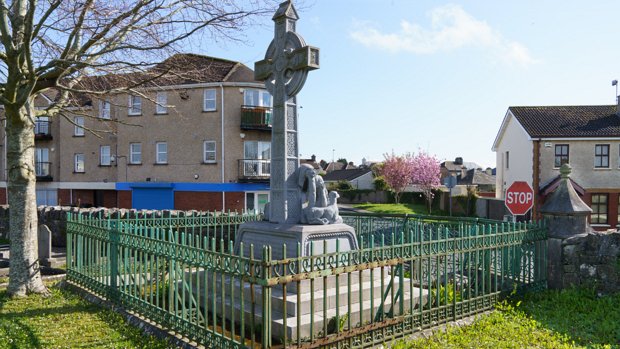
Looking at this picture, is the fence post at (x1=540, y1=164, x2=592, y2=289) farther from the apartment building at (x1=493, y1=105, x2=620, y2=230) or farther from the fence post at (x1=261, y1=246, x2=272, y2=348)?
the apartment building at (x1=493, y1=105, x2=620, y2=230)

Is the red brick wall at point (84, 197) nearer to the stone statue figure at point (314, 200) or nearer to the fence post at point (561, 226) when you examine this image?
the stone statue figure at point (314, 200)

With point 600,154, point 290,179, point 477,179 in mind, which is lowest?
point 477,179

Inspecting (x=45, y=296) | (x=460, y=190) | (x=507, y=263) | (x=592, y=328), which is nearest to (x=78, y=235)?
(x=45, y=296)

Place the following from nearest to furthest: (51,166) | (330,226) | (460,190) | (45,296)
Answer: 1. (330,226)
2. (45,296)
3. (51,166)
4. (460,190)

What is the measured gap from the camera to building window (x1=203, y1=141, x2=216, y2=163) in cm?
3152

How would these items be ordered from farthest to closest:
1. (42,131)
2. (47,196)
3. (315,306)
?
1. (42,131)
2. (47,196)
3. (315,306)

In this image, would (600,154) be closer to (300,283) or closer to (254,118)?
(254,118)

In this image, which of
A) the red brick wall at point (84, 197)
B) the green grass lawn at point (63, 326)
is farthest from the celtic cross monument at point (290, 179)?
the red brick wall at point (84, 197)

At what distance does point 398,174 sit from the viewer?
177 feet

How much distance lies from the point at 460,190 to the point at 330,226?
45750mm

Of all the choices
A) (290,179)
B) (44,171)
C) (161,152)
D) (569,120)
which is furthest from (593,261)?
(44,171)

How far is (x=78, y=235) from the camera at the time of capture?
1027 cm

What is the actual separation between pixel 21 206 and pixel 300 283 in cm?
619

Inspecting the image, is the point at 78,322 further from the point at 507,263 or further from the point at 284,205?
the point at 507,263
